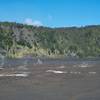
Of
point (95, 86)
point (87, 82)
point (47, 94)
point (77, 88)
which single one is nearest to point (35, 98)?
Answer: point (47, 94)

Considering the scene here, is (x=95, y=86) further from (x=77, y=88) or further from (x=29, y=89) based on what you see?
(x=29, y=89)

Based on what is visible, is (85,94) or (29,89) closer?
(85,94)

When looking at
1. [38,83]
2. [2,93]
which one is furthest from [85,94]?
[38,83]

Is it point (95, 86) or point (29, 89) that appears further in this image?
point (95, 86)

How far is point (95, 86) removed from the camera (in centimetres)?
4266

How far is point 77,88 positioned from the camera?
133ft

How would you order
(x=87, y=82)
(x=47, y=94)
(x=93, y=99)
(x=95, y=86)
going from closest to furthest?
(x=93, y=99) → (x=47, y=94) → (x=95, y=86) → (x=87, y=82)

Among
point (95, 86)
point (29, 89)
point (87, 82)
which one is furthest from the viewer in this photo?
point (87, 82)

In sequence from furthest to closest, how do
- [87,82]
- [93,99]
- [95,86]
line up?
[87,82] → [95,86] → [93,99]

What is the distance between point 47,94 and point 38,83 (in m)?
9.53

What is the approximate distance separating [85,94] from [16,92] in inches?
253

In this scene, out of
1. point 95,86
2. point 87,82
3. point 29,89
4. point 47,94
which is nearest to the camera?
point 47,94

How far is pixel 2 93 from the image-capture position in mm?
36219

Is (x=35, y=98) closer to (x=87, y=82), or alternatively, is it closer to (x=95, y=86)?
(x=95, y=86)
